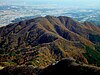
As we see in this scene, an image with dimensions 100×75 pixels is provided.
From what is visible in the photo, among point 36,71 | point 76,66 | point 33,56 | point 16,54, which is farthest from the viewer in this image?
point 16,54

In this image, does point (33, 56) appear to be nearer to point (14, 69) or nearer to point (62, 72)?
point (14, 69)

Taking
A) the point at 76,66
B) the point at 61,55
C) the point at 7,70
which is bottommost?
the point at 61,55

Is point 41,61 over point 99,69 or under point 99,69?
under

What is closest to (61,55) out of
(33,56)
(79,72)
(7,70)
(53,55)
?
(53,55)

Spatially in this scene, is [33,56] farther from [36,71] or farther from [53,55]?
[36,71]

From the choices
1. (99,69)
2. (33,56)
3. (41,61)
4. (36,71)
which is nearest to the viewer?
(99,69)

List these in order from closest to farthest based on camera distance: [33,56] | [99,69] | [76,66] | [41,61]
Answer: [99,69], [76,66], [41,61], [33,56]

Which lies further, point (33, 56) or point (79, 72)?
point (33, 56)

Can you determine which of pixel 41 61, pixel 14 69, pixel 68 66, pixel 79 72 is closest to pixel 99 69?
pixel 79 72

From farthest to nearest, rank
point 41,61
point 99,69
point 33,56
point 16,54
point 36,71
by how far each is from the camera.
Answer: point 16,54, point 33,56, point 41,61, point 36,71, point 99,69
